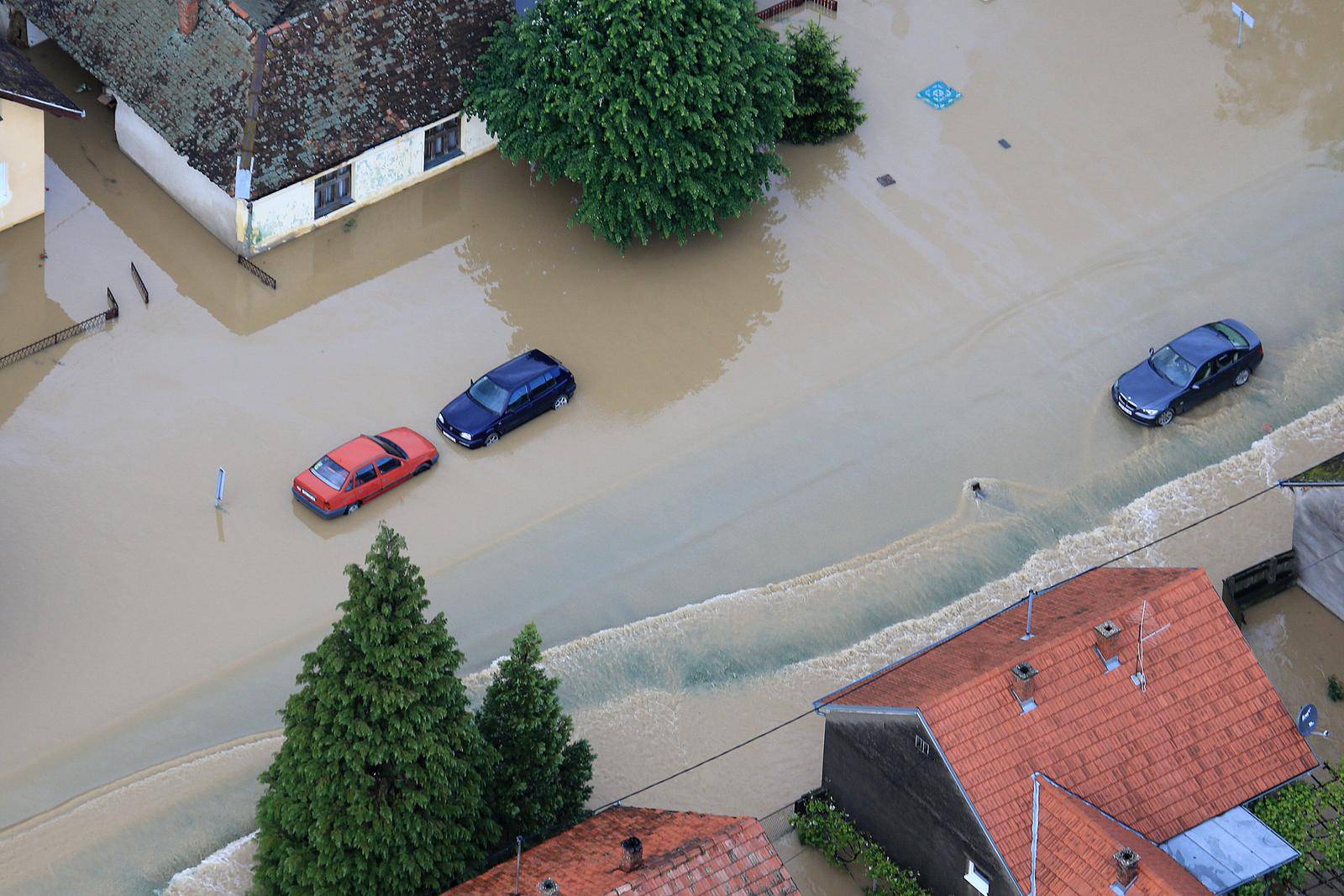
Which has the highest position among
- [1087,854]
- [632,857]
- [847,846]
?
[847,846]

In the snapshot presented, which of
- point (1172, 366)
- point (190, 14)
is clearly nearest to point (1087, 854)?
point (1172, 366)

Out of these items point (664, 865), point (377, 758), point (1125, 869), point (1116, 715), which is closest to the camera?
point (1125, 869)

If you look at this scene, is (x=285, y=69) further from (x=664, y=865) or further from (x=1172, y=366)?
(x=664, y=865)

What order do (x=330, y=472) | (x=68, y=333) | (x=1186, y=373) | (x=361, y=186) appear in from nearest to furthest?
(x=330, y=472) < (x=68, y=333) < (x=1186, y=373) < (x=361, y=186)

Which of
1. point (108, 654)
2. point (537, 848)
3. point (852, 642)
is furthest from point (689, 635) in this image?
point (108, 654)

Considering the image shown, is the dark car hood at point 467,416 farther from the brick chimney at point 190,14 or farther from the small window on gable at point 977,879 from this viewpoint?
the small window on gable at point 977,879

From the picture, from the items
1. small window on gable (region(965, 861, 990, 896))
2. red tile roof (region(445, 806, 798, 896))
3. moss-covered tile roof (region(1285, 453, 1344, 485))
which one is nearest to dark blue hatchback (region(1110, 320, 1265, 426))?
moss-covered tile roof (region(1285, 453, 1344, 485))

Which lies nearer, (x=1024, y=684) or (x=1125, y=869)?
(x=1125, y=869)
